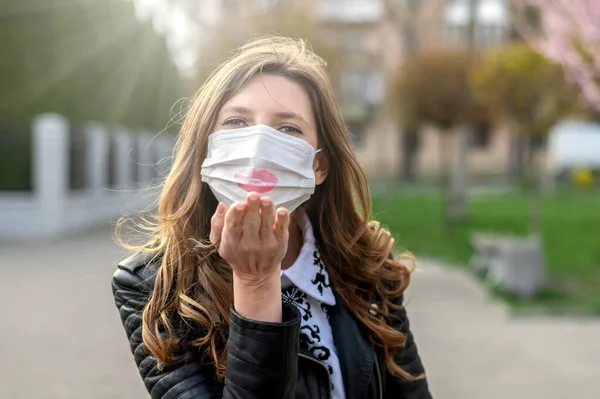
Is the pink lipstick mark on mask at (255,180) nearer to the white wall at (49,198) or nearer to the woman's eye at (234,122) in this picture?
the woman's eye at (234,122)

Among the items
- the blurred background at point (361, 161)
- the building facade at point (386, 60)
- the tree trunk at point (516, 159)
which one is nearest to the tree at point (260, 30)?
the blurred background at point (361, 161)

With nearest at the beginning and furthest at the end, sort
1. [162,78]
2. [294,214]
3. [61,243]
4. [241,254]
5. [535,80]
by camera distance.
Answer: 1. [241,254]
2. [294,214]
3. [535,80]
4. [61,243]
5. [162,78]

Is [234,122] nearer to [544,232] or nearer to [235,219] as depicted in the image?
[235,219]

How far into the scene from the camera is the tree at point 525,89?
9961 mm

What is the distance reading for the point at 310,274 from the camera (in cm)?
192

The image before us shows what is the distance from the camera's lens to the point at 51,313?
7.72 metres

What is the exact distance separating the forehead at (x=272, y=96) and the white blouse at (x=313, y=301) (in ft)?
1.18

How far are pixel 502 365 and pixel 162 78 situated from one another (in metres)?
22.8

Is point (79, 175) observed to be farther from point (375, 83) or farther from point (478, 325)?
point (375, 83)

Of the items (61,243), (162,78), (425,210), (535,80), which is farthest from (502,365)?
(162,78)

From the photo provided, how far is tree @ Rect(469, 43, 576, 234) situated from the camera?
9961mm

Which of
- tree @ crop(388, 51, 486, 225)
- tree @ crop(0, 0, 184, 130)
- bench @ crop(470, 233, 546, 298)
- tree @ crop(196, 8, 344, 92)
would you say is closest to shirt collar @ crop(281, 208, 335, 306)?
bench @ crop(470, 233, 546, 298)

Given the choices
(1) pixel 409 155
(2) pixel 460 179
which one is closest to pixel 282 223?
(2) pixel 460 179

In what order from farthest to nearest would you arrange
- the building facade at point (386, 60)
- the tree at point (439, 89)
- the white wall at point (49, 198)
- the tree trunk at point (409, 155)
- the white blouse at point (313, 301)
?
the tree trunk at point (409, 155)
the building facade at point (386, 60)
the tree at point (439, 89)
the white wall at point (49, 198)
the white blouse at point (313, 301)
